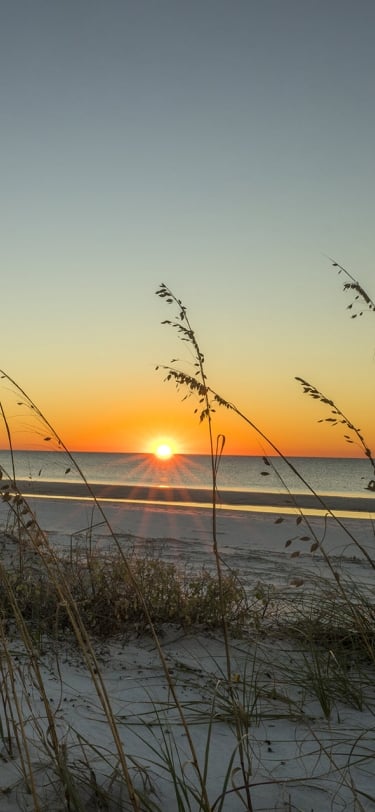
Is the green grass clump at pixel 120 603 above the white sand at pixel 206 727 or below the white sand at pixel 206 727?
above

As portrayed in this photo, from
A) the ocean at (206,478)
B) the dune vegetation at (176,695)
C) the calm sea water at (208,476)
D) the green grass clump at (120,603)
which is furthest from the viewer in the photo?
the calm sea water at (208,476)

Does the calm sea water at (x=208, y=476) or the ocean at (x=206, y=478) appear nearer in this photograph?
the ocean at (x=206, y=478)

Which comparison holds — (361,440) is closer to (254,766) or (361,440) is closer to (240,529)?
(254,766)

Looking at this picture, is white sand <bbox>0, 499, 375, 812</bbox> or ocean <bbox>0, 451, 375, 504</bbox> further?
ocean <bbox>0, 451, 375, 504</bbox>

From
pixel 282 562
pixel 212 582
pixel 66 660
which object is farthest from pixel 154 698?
pixel 282 562

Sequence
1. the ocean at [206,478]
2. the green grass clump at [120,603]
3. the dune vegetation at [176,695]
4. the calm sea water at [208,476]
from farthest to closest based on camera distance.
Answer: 1. the calm sea water at [208,476]
2. the ocean at [206,478]
3. the green grass clump at [120,603]
4. the dune vegetation at [176,695]

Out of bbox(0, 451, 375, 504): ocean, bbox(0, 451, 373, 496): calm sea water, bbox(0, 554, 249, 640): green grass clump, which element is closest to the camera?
bbox(0, 554, 249, 640): green grass clump

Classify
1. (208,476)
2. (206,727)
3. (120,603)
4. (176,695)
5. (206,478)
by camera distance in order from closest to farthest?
1. (206,727)
2. (176,695)
3. (120,603)
4. (206,478)
5. (208,476)

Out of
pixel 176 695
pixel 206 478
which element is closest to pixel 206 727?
pixel 176 695

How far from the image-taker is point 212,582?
477 cm

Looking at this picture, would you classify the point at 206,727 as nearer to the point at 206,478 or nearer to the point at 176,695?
the point at 176,695

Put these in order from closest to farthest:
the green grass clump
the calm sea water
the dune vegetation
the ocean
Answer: the dune vegetation < the green grass clump < the ocean < the calm sea water

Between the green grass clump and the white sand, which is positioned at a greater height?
the green grass clump

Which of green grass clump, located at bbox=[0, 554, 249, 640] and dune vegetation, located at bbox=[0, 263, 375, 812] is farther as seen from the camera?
green grass clump, located at bbox=[0, 554, 249, 640]
